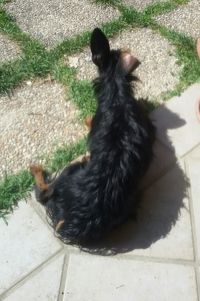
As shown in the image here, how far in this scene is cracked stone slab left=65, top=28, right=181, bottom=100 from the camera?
12.8 ft

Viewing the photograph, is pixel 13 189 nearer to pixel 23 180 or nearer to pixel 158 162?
pixel 23 180

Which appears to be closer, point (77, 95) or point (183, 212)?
point (183, 212)

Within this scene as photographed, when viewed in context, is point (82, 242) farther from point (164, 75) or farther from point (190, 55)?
point (190, 55)

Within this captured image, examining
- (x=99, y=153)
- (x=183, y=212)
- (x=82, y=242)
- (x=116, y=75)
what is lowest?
(x=183, y=212)

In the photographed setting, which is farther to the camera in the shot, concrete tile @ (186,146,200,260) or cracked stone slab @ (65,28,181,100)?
cracked stone slab @ (65,28,181,100)

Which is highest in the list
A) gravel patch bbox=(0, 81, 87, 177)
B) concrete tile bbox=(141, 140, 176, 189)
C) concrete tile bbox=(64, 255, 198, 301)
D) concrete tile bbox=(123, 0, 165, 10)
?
concrete tile bbox=(123, 0, 165, 10)

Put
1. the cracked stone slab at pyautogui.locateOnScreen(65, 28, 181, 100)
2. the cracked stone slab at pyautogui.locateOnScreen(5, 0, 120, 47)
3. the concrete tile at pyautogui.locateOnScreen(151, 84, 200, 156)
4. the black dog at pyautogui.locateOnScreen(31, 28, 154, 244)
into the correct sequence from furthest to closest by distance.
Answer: the cracked stone slab at pyautogui.locateOnScreen(5, 0, 120, 47), the cracked stone slab at pyautogui.locateOnScreen(65, 28, 181, 100), the concrete tile at pyautogui.locateOnScreen(151, 84, 200, 156), the black dog at pyautogui.locateOnScreen(31, 28, 154, 244)

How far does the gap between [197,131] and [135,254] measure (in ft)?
4.36

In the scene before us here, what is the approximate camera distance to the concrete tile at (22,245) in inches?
108

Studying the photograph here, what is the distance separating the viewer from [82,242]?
9.12ft

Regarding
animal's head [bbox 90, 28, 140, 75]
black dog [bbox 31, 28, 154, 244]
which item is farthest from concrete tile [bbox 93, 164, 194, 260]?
animal's head [bbox 90, 28, 140, 75]

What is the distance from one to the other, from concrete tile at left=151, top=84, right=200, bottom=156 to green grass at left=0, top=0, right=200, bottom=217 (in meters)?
0.10

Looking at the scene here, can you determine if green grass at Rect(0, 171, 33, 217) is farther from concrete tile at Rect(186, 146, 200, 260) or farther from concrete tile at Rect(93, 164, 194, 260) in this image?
concrete tile at Rect(186, 146, 200, 260)

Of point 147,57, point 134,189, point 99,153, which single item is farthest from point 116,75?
point 147,57
